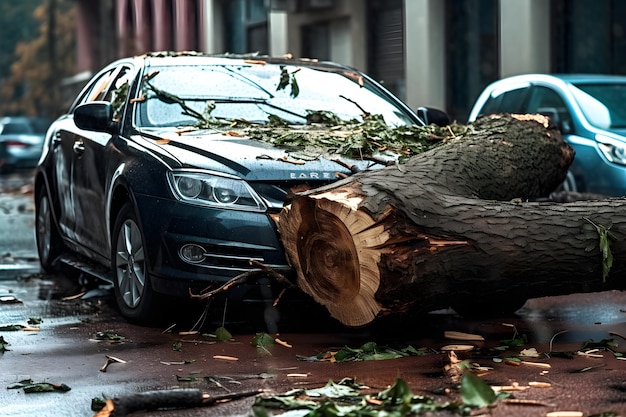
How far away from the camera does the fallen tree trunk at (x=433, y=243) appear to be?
250 inches

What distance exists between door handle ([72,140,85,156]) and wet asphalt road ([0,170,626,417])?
3.22 ft

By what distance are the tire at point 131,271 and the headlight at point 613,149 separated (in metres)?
5.42

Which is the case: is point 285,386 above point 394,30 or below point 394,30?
below

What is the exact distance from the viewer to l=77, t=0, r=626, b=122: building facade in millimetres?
20469

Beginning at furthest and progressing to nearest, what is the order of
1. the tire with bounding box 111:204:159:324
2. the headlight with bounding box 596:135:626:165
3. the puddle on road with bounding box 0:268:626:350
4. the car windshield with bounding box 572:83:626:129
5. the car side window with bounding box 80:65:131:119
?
the car windshield with bounding box 572:83:626:129 < the headlight with bounding box 596:135:626:165 < the car side window with bounding box 80:65:131:119 < the tire with bounding box 111:204:159:324 < the puddle on road with bounding box 0:268:626:350

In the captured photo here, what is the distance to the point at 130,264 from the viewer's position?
25.3 ft

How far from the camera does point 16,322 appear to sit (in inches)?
309

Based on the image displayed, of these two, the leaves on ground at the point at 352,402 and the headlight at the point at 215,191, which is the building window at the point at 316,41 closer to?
the headlight at the point at 215,191

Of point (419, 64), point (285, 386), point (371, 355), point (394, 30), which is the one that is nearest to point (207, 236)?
point (371, 355)

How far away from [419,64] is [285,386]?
18.6 m

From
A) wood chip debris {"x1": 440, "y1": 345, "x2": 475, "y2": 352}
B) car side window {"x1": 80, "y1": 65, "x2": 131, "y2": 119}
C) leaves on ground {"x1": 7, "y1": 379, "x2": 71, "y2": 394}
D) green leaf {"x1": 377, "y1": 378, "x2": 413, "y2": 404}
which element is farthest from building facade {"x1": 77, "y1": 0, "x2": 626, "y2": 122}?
green leaf {"x1": 377, "y1": 378, "x2": 413, "y2": 404}

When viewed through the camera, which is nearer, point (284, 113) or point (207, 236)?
point (207, 236)

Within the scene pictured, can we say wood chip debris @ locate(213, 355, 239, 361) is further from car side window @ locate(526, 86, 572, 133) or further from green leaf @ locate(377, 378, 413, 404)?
car side window @ locate(526, 86, 572, 133)

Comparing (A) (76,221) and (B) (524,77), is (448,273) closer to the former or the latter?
(A) (76,221)
